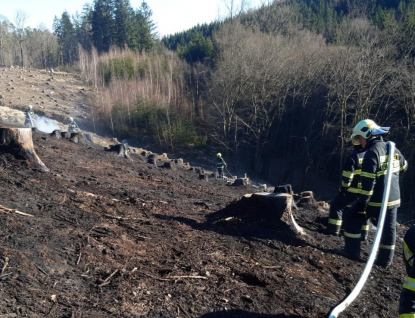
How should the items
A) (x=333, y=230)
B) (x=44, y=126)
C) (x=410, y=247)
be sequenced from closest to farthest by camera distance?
1. (x=410, y=247)
2. (x=333, y=230)
3. (x=44, y=126)

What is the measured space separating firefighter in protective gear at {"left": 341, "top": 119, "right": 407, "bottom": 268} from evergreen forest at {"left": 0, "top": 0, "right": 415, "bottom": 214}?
2083 centimetres

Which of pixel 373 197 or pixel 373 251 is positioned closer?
pixel 373 251

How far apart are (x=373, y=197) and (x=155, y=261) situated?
2.96 meters

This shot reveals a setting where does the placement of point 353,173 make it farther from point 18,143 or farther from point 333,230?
point 18,143

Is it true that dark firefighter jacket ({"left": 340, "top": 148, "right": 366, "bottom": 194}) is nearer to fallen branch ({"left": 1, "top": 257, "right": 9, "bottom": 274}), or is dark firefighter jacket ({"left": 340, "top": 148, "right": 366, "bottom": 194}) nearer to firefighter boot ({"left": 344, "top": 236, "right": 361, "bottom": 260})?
firefighter boot ({"left": 344, "top": 236, "right": 361, "bottom": 260})

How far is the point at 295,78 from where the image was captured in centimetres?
3056

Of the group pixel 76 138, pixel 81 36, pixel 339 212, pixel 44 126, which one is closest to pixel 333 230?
pixel 339 212

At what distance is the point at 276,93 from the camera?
30.7 meters

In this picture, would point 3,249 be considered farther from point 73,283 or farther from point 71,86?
point 71,86

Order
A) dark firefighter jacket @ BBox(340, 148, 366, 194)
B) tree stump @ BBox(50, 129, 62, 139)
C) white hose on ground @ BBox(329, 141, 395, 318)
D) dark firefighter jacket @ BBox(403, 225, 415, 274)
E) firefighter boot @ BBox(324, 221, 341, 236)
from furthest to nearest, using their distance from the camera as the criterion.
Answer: tree stump @ BBox(50, 129, 62, 139)
firefighter boot @ BBox(324, 221, 341, 236)
dark firefighter jacket @ BBox(340, 148, 366, 194)
white hose on ground @ BBox(329, 141, 395, 318)
dark firefighter jacket @ BBox(403, 225, 415, 274)

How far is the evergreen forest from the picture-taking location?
26.2 m

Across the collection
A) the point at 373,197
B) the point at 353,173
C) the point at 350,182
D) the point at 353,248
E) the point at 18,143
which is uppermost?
the point at 18,143

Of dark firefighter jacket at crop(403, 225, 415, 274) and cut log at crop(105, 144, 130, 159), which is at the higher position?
dark firefighter jacket at crop(403, 225, 415, 274)

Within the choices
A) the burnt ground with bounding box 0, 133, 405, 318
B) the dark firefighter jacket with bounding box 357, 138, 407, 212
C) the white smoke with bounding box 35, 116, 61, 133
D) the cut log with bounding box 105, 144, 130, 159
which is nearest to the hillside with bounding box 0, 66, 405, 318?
the burnt ground with bounding box 0, 133, 405, 318
